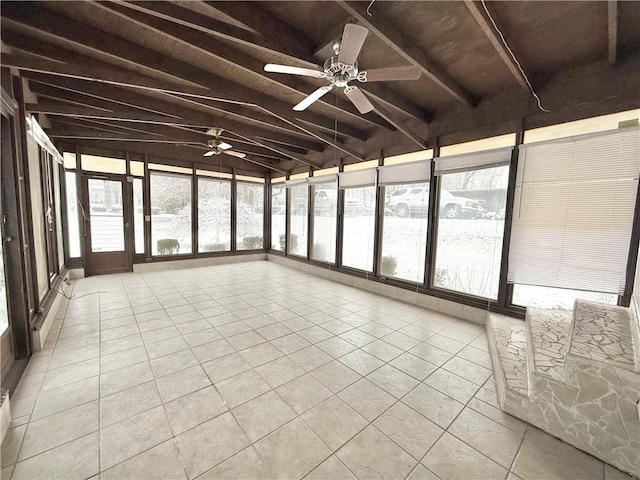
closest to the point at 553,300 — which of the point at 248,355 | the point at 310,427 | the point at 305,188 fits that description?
the point at 310,427

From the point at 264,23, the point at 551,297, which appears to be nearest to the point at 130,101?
the point at 264,23

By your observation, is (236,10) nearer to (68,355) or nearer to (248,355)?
(248,355)

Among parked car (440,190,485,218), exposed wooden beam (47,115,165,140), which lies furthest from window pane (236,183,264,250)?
parked car (440,190,485,218)

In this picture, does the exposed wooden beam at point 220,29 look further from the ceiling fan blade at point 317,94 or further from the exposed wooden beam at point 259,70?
the ceiling fan blade at point 317,94

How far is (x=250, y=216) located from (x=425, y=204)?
557 cm

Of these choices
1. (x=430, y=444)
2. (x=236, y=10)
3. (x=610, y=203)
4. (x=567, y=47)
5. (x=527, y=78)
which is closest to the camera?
(x=430, y=444)

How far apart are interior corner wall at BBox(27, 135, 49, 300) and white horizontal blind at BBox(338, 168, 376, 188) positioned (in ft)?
16.0

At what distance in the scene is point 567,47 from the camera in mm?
2561

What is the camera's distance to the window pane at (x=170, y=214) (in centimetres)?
652

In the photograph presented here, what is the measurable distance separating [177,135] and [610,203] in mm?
6886

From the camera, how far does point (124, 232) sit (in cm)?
612

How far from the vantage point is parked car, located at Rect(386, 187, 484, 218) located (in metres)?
3.90

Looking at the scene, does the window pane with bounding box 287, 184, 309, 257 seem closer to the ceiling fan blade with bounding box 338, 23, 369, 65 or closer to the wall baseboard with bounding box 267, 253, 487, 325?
the wall baseboard with bounding box 267, 253, 487, 325

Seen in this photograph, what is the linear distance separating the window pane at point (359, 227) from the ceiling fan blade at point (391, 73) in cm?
292
